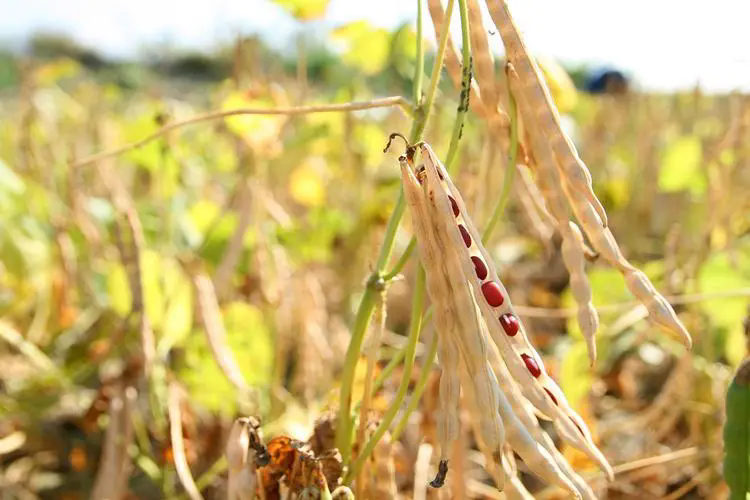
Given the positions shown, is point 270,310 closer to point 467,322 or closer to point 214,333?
point 214,333

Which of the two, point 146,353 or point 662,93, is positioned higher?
point 662,93

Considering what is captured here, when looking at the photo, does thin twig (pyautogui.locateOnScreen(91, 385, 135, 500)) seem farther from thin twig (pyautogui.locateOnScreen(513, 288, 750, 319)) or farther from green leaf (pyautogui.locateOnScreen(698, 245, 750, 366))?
green leaf (pyautogui.locateOnScreen(698, 245, 750, 366))

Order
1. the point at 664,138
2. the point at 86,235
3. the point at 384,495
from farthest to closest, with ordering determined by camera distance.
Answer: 1. the point at 664,138
2. the point at 86,235
3. the point at 384,495

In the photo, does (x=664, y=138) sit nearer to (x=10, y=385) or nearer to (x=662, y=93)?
(x=662, y=93)

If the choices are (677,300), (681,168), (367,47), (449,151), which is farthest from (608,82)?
(449,151)

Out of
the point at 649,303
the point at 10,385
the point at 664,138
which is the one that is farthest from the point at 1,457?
the point at 664,138
